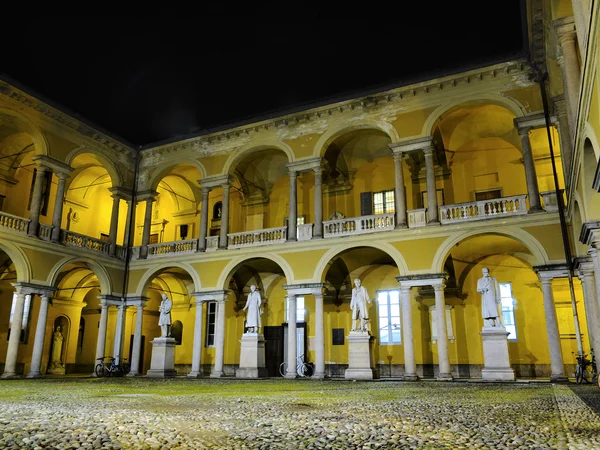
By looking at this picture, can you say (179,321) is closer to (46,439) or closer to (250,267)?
(250,267)

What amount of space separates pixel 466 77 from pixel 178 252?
44.2 feet

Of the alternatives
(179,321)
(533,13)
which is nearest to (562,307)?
(533,13)

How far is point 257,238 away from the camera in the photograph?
2012 centimetres

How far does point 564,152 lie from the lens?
14.1 m

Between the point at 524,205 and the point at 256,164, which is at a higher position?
the point at 256,164

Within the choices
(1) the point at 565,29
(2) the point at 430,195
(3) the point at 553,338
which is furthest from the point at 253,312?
(1) the point at 565,29

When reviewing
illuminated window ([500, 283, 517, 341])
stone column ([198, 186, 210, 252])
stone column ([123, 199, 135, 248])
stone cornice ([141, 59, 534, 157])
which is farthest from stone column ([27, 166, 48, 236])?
illuminated window ([500, 283, 517, 341])

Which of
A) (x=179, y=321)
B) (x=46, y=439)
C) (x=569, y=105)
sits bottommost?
(x=46, y=439)

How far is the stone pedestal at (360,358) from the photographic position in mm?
15734

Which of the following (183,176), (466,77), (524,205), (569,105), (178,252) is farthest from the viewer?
A: (183,176)

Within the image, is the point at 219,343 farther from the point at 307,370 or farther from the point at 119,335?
the point at 119,335

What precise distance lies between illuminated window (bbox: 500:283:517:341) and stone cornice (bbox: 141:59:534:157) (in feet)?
26.2

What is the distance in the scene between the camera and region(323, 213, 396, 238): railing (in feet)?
57.8

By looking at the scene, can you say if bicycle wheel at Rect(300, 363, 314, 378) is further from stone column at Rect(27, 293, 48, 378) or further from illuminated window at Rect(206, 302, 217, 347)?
stone column at Rect(27, 293, 48, 378)
